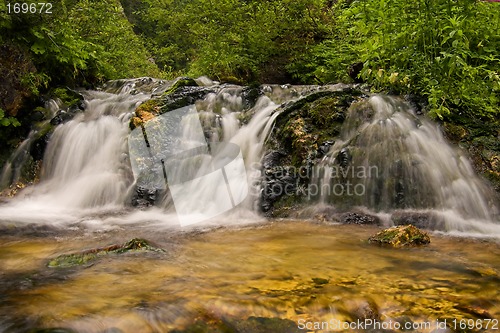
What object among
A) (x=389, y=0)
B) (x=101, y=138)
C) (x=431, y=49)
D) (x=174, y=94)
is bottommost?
(x=101, y=138)

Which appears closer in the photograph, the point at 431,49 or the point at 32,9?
the point at 431,49

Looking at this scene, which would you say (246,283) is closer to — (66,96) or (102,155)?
(102,155)

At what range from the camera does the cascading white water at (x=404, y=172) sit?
4285 millimetres

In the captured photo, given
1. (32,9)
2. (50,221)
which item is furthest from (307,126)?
(32,9)

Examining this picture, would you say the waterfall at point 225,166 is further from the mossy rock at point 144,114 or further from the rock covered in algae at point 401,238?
the rock covered in algae at point 401,238

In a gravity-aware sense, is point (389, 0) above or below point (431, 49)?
above

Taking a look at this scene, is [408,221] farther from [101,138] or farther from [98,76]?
[98,76]

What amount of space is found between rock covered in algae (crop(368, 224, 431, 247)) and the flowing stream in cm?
15

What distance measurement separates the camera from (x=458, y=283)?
2.31m

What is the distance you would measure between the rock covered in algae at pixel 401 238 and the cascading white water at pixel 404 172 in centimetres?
91

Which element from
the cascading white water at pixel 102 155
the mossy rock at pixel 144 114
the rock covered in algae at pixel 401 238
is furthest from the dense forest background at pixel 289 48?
the rock covered in algae at pixel 401 238

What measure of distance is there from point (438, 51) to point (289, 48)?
18.8 feet

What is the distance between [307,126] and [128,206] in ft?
9.65

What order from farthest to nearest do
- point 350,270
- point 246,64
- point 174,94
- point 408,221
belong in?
point 246,64
point 174,94
point 408,221
point 350,270
